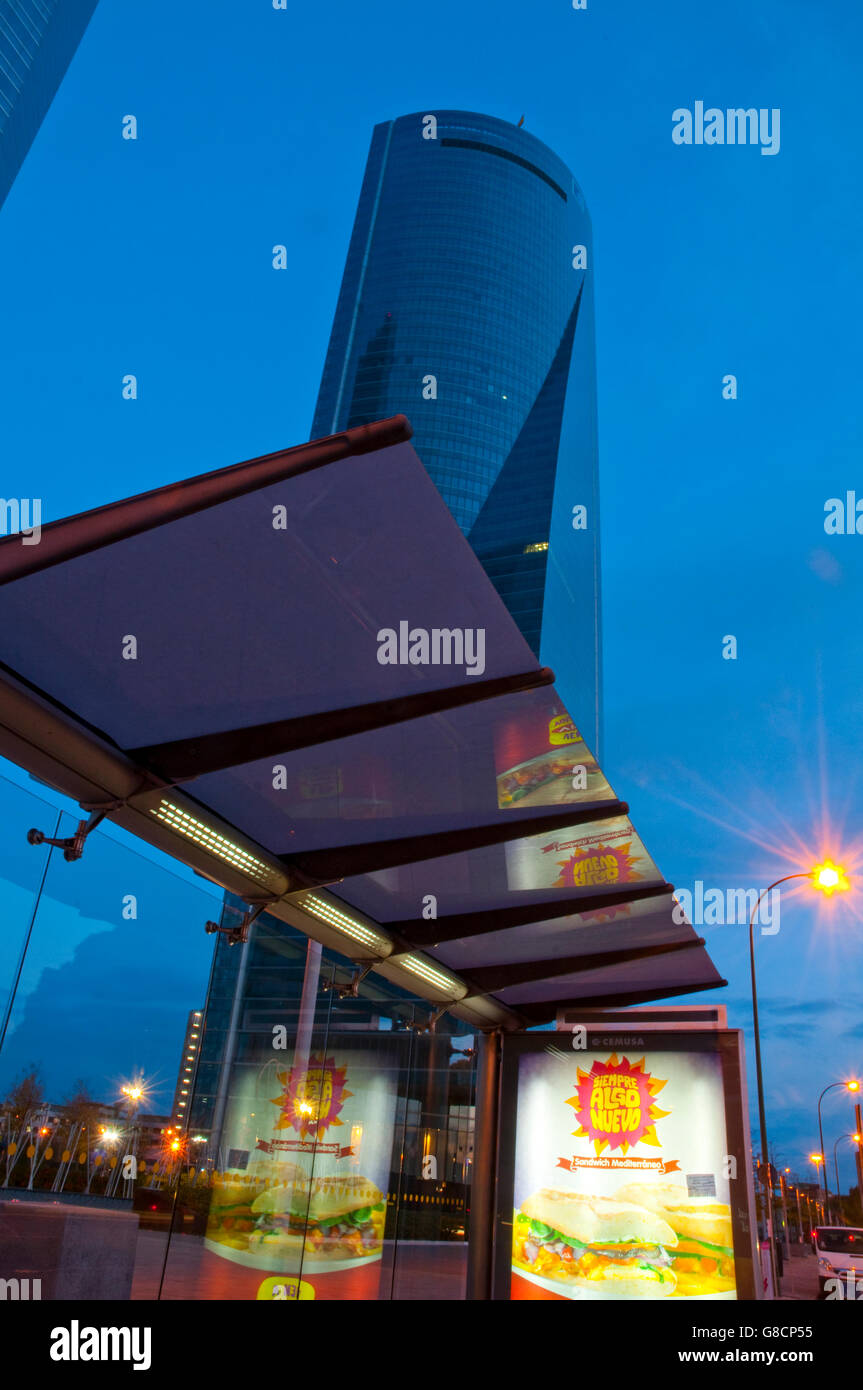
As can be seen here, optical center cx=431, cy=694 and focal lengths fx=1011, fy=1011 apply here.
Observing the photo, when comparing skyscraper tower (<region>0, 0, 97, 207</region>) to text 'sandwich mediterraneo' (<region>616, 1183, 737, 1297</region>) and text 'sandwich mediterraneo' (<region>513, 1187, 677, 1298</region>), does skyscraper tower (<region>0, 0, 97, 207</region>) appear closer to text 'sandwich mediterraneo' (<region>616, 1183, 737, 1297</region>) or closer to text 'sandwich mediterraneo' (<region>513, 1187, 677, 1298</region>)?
text 'sandwich mediterraneo' (<region>513, 1187, 677, 1298</region>)

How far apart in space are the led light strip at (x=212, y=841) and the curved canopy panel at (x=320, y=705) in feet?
0.07

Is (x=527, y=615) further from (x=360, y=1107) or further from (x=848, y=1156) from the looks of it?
(x=360, y=1107)

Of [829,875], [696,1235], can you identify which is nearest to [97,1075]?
[696,1235]

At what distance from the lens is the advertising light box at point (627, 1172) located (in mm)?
9906

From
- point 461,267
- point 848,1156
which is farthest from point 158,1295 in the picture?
point 461,267

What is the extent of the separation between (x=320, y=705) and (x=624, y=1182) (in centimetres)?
722

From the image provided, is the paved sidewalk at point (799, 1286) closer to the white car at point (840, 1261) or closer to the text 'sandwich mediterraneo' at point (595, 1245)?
the white car at point (840, 1261)

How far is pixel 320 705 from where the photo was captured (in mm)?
5922

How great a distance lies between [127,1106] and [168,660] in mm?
3603

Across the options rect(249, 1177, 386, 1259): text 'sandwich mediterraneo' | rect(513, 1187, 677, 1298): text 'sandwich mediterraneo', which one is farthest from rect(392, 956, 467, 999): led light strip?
rect(513, 1187, 677, 1298): text 'sandwich mediterraneo'

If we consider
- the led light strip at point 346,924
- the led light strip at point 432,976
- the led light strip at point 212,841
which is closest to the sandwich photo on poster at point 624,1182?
the led light strip at point 432,976

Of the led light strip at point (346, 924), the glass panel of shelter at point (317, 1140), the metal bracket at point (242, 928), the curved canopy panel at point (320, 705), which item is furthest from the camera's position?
the led light strip at point (346, 924)

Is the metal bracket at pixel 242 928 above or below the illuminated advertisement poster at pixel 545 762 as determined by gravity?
below

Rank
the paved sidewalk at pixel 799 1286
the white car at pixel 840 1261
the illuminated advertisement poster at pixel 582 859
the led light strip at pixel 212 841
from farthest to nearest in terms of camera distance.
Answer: the paved sidewalk at pixel 799 1286
the white car at pixel 840 1261
the illuminated advertisement poster at pixel 582 859
the led light strip at pixel 212 841
